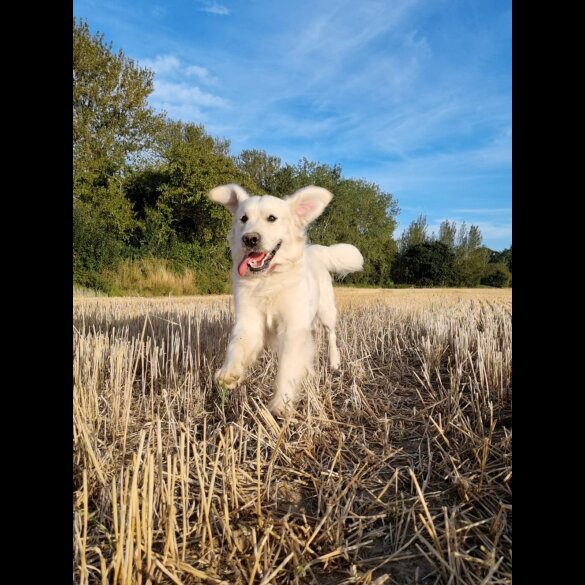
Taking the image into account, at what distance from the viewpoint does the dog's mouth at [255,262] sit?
3.55 m

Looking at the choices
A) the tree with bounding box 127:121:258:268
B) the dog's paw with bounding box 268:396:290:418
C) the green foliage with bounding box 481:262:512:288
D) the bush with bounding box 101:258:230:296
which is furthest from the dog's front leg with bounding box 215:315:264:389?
the tree with bounding box 127:121:258:268

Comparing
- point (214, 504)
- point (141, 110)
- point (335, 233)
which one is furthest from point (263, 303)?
point (141, 110)

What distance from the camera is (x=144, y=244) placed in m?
17.8

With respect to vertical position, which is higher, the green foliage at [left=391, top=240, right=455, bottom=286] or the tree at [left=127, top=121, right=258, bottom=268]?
the tree at [left=127, top=121, right=258, bottom=268]

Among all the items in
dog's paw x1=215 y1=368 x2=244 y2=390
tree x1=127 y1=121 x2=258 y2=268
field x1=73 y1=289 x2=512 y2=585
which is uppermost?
tree x1=127 y1=121 x2=258 y2=268

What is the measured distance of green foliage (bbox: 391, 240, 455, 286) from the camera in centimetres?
1698

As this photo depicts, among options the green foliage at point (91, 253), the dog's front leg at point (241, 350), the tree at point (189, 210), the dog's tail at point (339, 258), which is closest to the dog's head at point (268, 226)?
the dog's front leg at point (241, 350)

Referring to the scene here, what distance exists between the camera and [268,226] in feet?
11.6

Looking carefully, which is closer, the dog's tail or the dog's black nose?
the dog's black nose

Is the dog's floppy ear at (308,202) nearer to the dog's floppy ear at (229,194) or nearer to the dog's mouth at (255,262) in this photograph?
the dog's floppy ear at (229,194)

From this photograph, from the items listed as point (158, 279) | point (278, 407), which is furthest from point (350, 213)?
point (278, 407)

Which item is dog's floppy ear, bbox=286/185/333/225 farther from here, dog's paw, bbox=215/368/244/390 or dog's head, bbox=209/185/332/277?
dog's paw, bbox=215/368/244/390
